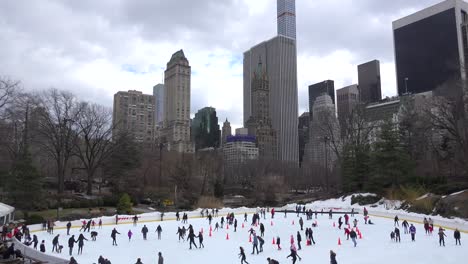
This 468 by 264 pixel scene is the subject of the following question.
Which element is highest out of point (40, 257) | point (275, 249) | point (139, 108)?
point (139, 108)

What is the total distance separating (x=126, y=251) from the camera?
22.2 metres

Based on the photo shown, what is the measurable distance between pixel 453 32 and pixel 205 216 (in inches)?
4899

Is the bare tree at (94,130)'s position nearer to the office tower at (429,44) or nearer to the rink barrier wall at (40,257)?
the rink barrier wall at (40,257)

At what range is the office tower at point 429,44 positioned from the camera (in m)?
132

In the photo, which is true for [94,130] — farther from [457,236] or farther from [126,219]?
[457,236]

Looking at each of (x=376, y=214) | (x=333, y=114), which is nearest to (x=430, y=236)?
(x=376, y=214)

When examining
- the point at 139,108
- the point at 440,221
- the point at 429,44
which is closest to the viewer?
the point at 440,221

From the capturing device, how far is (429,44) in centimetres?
14362

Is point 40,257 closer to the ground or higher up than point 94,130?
closer to the ground

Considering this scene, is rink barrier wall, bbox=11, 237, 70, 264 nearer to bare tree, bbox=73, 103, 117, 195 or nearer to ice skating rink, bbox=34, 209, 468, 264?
ice skating rink, bbox=34, 209, 468, 264

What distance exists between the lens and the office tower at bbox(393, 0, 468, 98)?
13200 cm

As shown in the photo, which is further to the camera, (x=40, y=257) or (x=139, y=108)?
(x=139, y=108)

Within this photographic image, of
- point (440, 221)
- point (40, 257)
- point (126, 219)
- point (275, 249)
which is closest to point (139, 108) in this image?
point (126, 219)

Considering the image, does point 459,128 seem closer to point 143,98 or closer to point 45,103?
point 45,103
